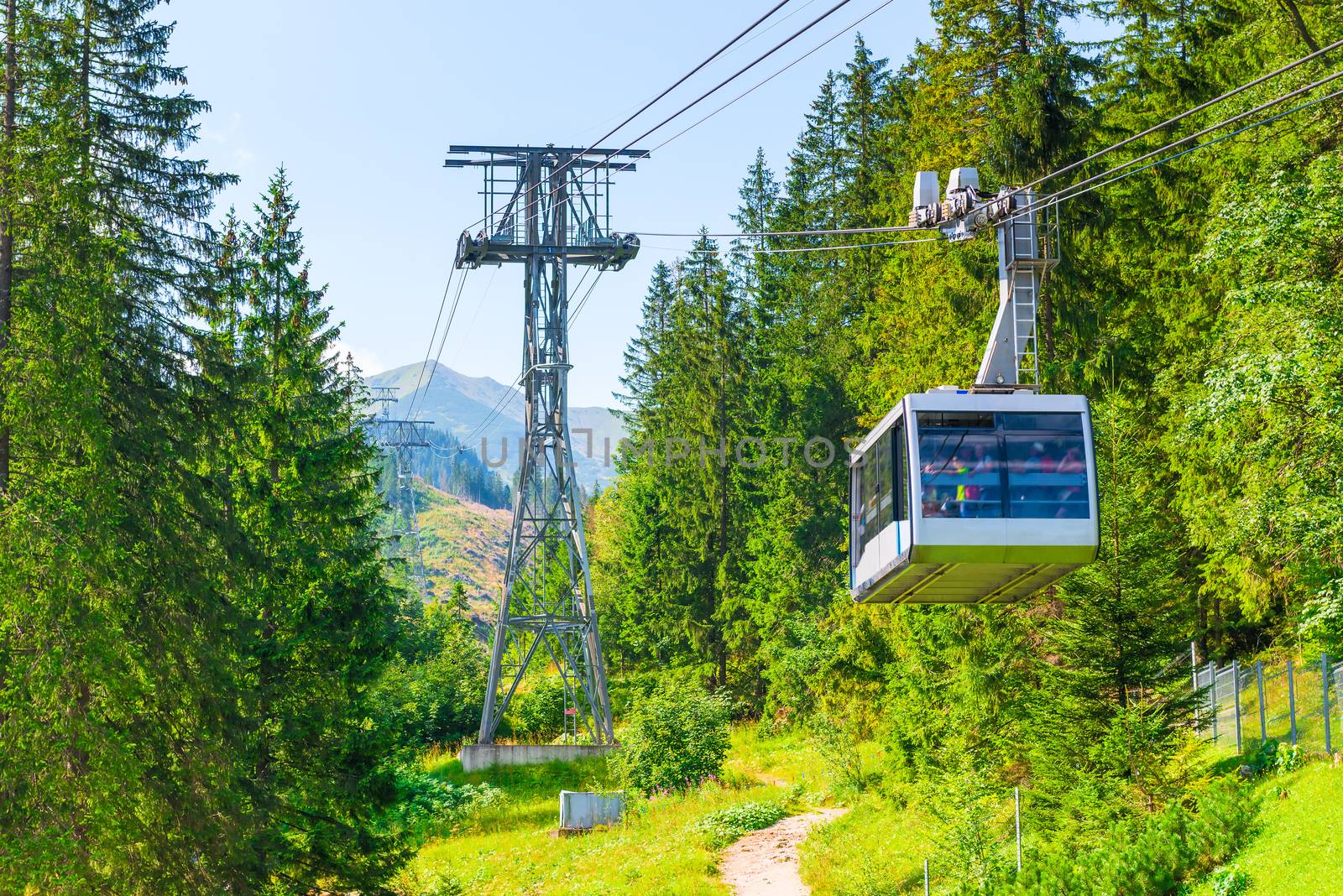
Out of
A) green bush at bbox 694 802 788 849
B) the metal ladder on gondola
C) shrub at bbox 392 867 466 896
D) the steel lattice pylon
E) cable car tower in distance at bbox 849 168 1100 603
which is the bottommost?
shrub at bbox 392 867 466 896

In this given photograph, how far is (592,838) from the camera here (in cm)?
3122

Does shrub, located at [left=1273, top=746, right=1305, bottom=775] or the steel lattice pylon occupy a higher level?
the steel lattice pylon

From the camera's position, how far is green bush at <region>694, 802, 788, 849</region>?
3008 centimetres

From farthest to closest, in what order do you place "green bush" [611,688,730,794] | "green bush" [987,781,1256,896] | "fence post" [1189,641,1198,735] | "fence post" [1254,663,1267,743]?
"green bush" [611,688,730,794], "fence post" [1254,663,1267,743], "fence post" [1189,641,1198,735], "green bush" [987,781,1256,896]

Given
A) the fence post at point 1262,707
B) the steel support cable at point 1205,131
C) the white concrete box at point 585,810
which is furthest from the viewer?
the white concrete box at point 585,810

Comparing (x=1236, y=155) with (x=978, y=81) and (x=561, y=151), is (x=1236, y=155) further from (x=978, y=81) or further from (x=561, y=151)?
(x=561, y=151)

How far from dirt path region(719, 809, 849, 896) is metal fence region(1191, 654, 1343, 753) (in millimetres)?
7997

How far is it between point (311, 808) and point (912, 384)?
1537cm

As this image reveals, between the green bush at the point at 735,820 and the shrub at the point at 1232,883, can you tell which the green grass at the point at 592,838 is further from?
the shrub at the point at 1232,883

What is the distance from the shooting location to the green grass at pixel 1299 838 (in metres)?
15.9

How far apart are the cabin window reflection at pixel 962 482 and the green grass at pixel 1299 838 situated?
582cm

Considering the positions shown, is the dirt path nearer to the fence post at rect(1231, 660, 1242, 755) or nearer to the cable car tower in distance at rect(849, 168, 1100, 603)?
the fence post at rect(1231, 660, 1242, 755)

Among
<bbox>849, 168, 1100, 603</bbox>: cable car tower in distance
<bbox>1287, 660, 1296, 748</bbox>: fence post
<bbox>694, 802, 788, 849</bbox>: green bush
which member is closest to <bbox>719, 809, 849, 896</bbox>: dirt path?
<bbox>694, 802, 788, 849</bbox>: green bush

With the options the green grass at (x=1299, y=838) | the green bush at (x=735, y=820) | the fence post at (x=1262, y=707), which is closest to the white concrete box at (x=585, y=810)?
the green bush at (x=735, y=820)
